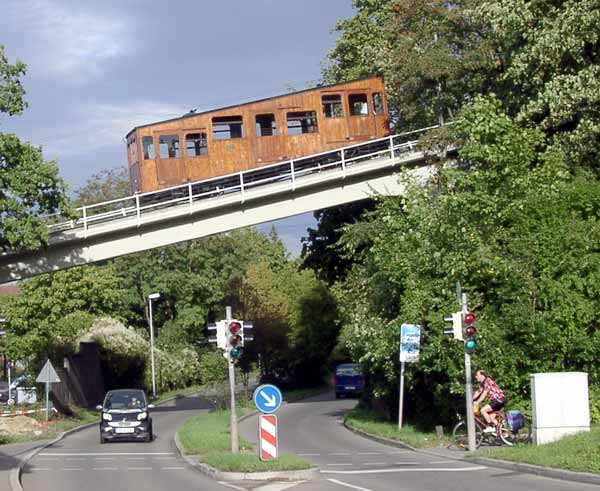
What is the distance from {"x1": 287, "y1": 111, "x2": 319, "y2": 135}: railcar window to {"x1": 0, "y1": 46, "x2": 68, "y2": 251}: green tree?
864 centimetres

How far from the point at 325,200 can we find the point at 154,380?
28.7m

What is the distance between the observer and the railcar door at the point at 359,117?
39.8 meters

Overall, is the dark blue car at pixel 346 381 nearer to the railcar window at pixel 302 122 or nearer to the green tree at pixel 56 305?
the green tree at pixel 56 305

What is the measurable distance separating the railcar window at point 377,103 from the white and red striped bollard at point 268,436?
71.9 ft

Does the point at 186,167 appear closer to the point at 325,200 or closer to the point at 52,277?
the point at 325,200

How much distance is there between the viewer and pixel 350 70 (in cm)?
5109

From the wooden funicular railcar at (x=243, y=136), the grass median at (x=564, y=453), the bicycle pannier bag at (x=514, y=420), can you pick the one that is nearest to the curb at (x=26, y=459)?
the grass median at (x=564, y=453)

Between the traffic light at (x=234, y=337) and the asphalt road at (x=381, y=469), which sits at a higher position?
the traffic light at (x=234, y=337)

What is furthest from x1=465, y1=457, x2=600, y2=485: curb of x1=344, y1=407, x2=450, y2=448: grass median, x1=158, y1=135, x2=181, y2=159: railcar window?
x1=158, y1=135, x2=181, y2=159: railcar window

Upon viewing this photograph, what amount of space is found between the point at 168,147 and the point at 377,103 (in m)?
8.25

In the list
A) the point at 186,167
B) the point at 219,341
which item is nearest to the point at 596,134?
the point at 186,167

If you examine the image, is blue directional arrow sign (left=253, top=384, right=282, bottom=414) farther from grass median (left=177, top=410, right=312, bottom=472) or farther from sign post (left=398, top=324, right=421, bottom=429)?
sign post (left=398, top=324, right=421, bottom=429)

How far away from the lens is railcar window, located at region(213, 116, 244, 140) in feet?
127

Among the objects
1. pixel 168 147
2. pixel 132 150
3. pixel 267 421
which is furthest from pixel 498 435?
pixel 132 150
